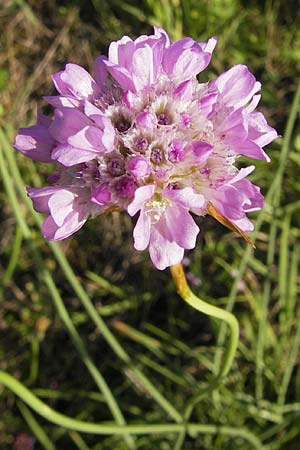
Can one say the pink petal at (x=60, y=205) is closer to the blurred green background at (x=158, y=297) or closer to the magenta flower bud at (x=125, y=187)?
the magenta flower bud at (x=125, y=187)

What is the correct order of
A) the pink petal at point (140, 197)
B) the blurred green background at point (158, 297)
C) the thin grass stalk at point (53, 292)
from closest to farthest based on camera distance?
the pink petal at point (140, 197), the thin grass stalk at point (53, 292), the blurred green background at point (158, 297)

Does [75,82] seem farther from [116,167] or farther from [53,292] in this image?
[53,292]

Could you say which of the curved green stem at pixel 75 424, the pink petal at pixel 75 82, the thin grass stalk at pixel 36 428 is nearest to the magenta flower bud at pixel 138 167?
the pink petal at pixel 75 82

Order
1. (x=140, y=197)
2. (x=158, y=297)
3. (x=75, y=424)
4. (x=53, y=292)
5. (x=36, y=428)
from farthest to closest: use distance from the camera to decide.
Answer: (x=158, y=297) → (x=36, y=428) → (x=53, y=292) → (x=75, y=424) → (x=140, y=197)

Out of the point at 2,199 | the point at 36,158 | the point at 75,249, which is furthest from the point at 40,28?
the point at 36,158

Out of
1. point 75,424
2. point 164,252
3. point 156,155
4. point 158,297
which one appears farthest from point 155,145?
point 158,297

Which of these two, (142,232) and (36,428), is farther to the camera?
(36,428)

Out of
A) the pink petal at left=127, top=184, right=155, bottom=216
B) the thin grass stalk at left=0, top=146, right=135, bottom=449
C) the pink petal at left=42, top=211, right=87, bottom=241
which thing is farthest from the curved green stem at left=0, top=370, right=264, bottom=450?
the pink petal at left=127, top=184, right=155, bottom=216
